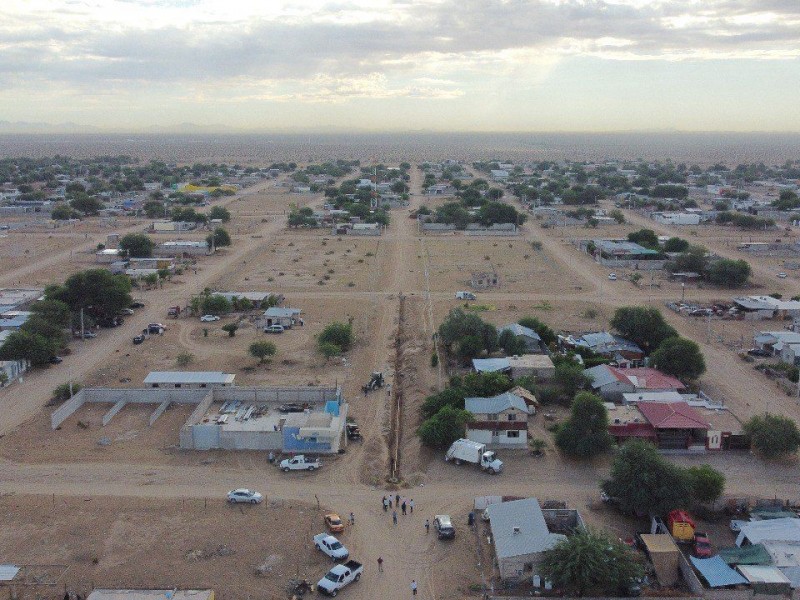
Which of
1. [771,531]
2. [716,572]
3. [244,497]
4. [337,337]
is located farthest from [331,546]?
[337,337]

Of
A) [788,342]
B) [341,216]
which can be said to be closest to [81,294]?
[788,342]

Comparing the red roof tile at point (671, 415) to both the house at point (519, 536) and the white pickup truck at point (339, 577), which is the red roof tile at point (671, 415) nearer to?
the house at point (519, 536)

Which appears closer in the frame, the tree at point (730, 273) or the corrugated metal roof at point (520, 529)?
the corrugated metal roof at point (520, 529)

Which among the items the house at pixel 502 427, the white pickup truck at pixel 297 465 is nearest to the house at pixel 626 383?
the house at pixel 502 427

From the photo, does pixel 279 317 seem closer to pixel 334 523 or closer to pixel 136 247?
pixel 334 523

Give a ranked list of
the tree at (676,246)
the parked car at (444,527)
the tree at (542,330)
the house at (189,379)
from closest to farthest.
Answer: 1. the parked car at (444,527)
2. the house at (189,379)
3. the tree at (542,330)
4. the tree at (676,246)
